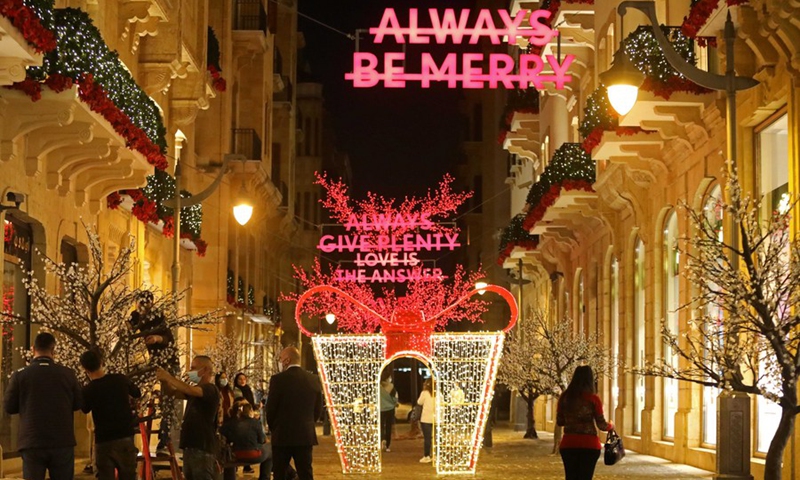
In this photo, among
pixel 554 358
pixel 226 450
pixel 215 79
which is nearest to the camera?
pixel 226 450

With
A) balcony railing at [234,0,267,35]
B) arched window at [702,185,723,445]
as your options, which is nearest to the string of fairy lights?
arched window at [702,185,723,445]

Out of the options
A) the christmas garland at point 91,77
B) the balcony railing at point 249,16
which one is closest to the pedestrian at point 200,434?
the christmas garland at point 91,77

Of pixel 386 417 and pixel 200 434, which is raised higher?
pixel 200 434

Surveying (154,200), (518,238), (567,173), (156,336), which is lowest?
(156,336)

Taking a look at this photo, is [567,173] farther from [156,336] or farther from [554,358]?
[156,336]

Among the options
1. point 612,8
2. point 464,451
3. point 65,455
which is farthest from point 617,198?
point 65,455

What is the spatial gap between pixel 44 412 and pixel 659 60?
1436cm

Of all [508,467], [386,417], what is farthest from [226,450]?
[386,417]

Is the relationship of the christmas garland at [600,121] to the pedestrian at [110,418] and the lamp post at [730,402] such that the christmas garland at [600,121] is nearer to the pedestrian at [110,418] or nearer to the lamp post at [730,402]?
Answer: the lamp post at [730,402]

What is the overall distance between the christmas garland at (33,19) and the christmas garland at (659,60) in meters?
10.1

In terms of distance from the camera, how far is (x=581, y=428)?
48.9 ft

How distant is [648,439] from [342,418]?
906 cm

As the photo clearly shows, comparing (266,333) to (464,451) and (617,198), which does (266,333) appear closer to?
(617,198)

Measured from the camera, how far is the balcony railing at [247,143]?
49469mm
